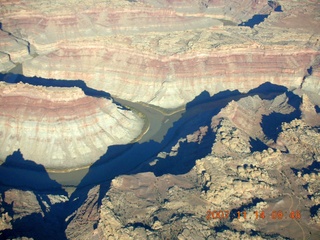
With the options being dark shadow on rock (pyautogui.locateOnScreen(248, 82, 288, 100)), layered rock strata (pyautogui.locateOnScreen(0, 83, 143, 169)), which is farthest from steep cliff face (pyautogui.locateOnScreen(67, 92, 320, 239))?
dark shadow on rock (pyautogui.locateOnScreen(248, 82, 288, 100))

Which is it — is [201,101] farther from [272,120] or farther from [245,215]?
[245,215]

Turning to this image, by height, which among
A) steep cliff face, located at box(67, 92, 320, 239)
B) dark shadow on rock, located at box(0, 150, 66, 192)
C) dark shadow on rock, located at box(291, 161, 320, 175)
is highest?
dark shadow on rock, located at box(291, 161, 320, 175)

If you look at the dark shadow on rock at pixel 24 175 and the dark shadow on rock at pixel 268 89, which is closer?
the dark shadow on rock at pixel 24 175

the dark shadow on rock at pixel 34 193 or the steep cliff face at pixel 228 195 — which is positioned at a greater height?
the steep cliff face at pixel 228 195

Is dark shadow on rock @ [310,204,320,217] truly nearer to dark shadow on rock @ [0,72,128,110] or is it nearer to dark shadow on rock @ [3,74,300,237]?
dark shadow on rock @ [3,74,300,237]
